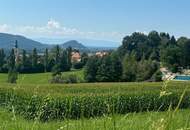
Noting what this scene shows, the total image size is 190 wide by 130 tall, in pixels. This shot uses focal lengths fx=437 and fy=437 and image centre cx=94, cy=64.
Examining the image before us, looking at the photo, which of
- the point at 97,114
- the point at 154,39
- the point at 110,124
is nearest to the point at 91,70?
the point at 154,39

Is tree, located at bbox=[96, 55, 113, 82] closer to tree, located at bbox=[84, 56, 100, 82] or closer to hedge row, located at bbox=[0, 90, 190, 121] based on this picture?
tree, located at bbox=[84, 56, 100, 82]

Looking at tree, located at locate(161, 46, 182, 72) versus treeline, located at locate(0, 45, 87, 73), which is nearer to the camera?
treeline, located at locate(0, 45, 87, 73)

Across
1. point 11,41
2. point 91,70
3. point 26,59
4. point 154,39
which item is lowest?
point 91,70

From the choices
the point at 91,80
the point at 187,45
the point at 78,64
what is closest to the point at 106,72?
the point at 91,80

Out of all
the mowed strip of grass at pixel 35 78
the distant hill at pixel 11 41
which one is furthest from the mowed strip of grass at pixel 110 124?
the distant hill at pixel 11 41

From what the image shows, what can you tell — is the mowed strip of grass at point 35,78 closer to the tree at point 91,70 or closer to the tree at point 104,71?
the tree at point 91,70

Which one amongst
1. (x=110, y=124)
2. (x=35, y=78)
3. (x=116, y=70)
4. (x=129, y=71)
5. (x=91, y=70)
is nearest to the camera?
(x=110, y=124)

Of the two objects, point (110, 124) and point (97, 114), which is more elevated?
point (110, 124)

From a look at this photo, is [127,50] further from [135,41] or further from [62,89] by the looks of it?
[62,89]

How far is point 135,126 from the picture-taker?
2.72 m

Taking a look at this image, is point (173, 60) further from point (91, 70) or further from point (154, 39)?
point (154, 39)

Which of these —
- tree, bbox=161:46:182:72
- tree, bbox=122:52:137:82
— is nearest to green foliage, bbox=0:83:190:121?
tree, bbox=161:46:182:72

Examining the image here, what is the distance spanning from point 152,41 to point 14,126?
9023cm

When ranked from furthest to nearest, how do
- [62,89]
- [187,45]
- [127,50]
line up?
[127,50] < [187,45] < [62,89]
